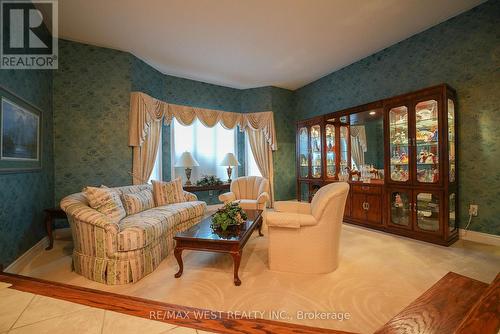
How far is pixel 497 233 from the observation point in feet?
9.11

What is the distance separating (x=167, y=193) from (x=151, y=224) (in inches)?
49.1

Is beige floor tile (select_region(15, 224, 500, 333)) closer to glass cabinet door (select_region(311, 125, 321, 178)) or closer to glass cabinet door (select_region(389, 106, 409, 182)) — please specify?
glass cabinet door (select_region(389, 106, 409, 182))

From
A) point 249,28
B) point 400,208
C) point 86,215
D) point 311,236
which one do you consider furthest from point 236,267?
point 249,28

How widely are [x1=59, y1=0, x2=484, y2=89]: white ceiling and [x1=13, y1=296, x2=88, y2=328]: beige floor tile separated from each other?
3045 mm

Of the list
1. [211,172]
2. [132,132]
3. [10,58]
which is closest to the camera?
[10,58]

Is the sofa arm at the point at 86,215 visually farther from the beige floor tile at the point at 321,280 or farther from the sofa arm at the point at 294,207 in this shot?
the sofa arm at the point at 294,207

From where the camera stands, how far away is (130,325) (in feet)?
2.51

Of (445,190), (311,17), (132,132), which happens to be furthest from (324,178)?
(132,132)

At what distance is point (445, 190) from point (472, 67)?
1704 mm

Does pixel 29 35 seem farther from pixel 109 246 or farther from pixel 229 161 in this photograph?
pixel 229 161

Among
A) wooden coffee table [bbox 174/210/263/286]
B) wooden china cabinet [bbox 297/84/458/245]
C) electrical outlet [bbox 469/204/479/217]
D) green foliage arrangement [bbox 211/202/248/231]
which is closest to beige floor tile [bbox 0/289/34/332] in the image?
wooden coffee table [bbox 174/210/263/286]

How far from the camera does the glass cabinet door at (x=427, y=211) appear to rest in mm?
2932

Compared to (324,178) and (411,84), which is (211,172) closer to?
(324,178)

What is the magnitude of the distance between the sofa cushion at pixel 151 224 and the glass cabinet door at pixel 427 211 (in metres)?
3.28
